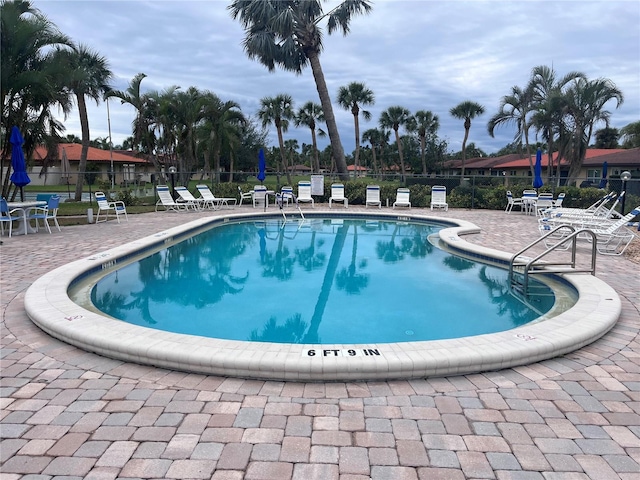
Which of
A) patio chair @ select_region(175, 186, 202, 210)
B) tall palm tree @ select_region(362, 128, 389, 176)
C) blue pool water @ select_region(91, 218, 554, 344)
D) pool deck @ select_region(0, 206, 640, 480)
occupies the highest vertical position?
tall palm tree @ select_region(362, 128, 389, 176)

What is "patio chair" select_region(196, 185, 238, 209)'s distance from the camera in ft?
51.1

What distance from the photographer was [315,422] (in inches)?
93.6

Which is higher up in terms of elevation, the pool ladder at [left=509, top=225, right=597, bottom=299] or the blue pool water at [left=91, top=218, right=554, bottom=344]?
the pool ladder at [left=509, top=225, right=597, bottom=299]

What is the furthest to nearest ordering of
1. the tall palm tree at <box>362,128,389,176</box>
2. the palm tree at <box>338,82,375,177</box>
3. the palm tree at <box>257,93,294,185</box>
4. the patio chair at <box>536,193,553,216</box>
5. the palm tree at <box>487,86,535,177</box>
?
the tall palm tree at <box>362,128,389,176</box>
the palm tree at <box>257,93,294,185</box>
the palm tree at <box>338,82,375,177</box>
the palm tree at <box>487,86,535,177</box>
the patio chair at <box>536,193,553,216</box>

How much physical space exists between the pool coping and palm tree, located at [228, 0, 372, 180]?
1536 centimetres

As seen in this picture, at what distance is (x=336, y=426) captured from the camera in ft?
7.67

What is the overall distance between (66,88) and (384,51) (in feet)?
38.8

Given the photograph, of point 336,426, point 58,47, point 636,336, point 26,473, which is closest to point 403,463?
point 336,426

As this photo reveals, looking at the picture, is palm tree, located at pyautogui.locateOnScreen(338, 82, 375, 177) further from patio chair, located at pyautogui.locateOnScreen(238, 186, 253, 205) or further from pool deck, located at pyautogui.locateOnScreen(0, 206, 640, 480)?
pool deck, located at pyautogui.locateOnScreen(0, 206, 640, 480)

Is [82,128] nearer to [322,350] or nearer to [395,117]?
[322,350]

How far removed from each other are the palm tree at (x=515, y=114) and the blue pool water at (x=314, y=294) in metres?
19.1

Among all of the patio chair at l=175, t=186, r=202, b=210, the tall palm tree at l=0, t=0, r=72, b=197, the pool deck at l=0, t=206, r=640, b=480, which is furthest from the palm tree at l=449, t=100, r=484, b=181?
the pool deck at l=0, t=206, r=640, b=480

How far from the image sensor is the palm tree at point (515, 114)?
24656 millimetres

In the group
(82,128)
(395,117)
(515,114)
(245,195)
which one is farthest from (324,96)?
(395,117)
